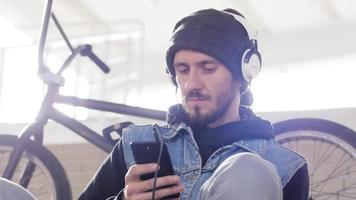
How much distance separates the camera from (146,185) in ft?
3.03

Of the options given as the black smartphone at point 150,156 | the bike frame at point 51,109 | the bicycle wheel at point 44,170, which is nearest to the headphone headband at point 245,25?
the black smartphone at point 150,156

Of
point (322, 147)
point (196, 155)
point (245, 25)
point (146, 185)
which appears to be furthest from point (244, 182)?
point (322, 147)

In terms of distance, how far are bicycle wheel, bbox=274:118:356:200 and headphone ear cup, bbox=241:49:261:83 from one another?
49cm

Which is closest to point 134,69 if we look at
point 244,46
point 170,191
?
point 244,46

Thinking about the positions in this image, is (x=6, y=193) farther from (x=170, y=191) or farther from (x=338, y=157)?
(x=338, y=157)

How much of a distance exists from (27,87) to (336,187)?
191 cm

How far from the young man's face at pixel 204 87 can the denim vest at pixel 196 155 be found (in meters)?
0.04

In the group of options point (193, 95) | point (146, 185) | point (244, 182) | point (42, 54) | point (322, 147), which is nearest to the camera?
point (244, 182)

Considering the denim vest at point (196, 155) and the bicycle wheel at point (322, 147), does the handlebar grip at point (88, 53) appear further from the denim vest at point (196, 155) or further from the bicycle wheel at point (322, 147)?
the denim vest at point (196, 155)

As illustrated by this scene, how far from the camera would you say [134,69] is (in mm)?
3512

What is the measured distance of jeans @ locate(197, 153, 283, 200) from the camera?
28.8 inches

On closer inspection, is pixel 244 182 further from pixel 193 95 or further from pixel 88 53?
pixel 88 53

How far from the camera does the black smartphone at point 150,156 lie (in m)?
0.93

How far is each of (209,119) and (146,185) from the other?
222 mm
